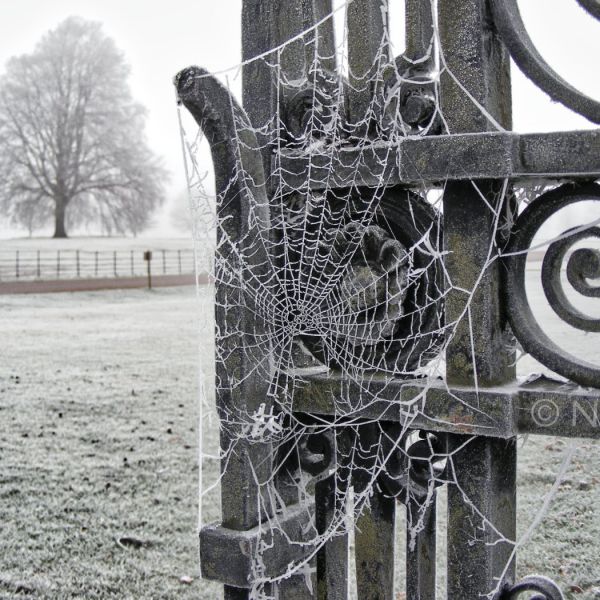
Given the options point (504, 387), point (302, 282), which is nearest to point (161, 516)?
point (302, 282)

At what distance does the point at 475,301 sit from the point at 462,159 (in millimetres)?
327

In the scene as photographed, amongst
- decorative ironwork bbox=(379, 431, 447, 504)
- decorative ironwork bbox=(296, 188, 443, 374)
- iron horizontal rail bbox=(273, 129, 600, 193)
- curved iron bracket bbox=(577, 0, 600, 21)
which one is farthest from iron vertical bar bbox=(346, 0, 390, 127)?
decorative ironwork bbox=(379, 431, 447, 504)

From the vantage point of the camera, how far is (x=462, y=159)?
1676 millimetres

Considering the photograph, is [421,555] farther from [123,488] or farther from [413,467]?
[123,488]

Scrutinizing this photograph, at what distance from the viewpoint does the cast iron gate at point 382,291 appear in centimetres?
169

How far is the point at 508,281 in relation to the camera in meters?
1.75

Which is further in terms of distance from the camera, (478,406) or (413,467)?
(413,467)

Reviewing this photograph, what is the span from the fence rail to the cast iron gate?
24.6m

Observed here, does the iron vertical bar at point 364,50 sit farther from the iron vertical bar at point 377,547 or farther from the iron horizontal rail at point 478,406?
the iron vertical bar at point 377,547

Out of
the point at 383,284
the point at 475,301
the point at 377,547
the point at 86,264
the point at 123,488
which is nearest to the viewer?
the point at 475,301

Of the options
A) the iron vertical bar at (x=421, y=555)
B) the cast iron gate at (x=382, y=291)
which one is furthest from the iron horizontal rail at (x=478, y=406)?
the iron vertical bar at (x=421, y=555)

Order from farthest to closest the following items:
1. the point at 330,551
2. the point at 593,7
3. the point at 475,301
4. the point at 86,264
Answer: the point at 86,264 → the point at 330,551 → the point at 475,301 → the point at 593,7

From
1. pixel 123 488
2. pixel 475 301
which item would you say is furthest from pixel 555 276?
pixel 123 488

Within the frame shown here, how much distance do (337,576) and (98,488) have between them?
367 cm
